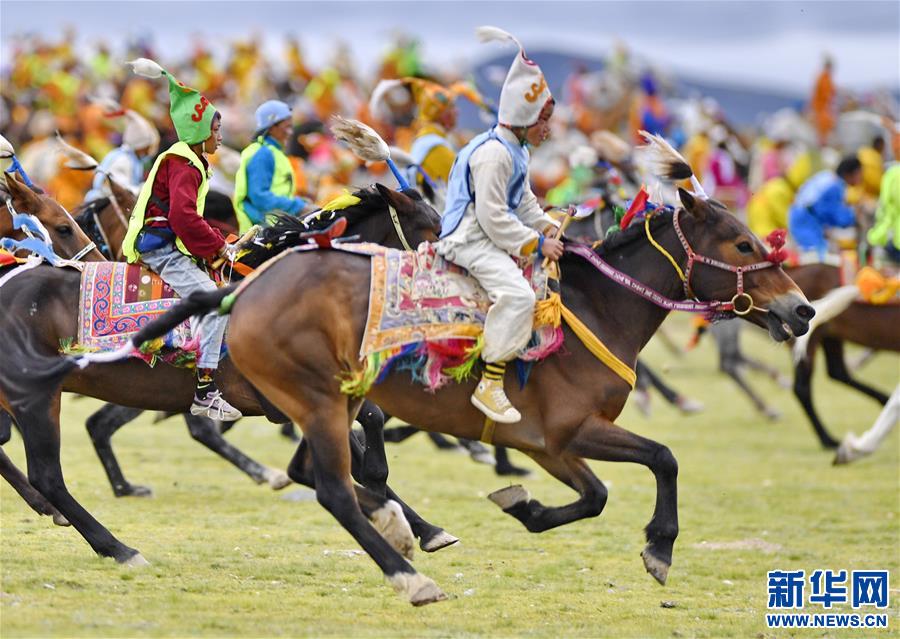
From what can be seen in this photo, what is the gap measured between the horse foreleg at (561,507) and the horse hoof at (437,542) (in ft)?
1.33

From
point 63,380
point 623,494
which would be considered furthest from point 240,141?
point 63,380

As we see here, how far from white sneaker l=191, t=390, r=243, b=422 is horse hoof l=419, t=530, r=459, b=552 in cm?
120

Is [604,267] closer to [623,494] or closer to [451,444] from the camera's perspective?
[623,494]

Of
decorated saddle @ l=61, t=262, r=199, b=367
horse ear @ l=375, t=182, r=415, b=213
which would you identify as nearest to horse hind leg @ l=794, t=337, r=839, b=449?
horse ear @ l=375, t=182, r=415, b=213

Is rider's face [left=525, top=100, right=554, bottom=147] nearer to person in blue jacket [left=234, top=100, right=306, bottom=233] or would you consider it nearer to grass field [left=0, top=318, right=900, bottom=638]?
grass field [left=0, top=318, right=900, bottom=638]

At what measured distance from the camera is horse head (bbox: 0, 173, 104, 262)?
29.2 feet

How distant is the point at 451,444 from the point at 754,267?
6003 millimetres

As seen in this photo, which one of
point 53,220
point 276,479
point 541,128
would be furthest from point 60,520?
point 541,128

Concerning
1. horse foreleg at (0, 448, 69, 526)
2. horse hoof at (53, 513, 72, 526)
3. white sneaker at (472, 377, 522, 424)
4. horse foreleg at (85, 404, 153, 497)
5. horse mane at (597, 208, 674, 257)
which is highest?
horse mane at (597, 208, 674, 257)

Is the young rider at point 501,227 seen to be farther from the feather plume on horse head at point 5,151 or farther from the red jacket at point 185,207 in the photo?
the feather plume on horse head at point 5,151

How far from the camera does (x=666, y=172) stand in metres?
7.79

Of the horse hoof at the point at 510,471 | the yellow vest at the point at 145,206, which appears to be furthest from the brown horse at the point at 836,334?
the yellow vest at the point at 145,206

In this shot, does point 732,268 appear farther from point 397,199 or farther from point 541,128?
point 397,199

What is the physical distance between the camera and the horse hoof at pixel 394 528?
7301mm
